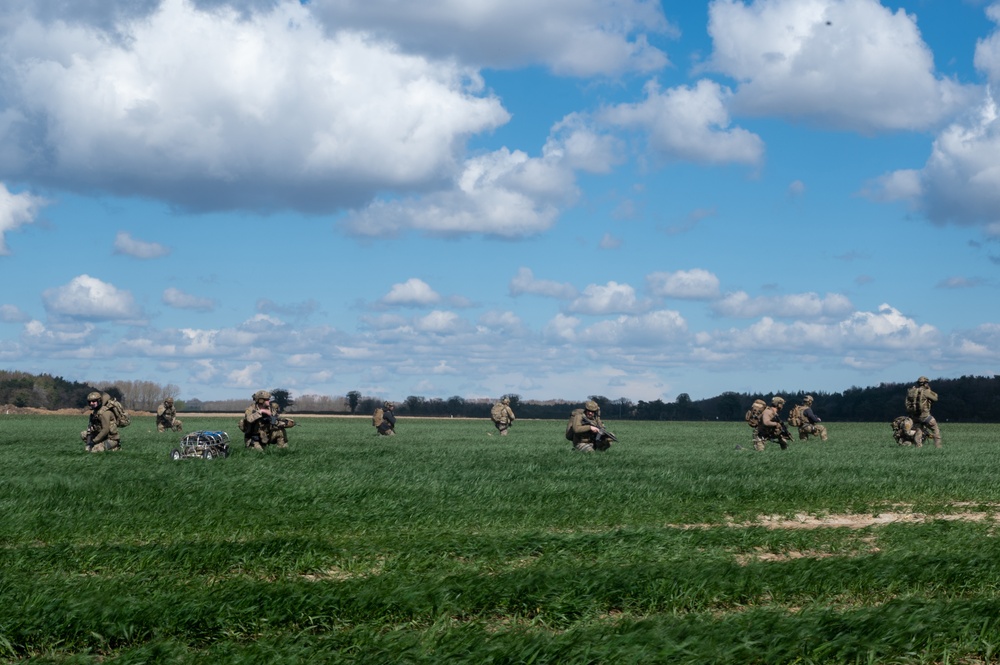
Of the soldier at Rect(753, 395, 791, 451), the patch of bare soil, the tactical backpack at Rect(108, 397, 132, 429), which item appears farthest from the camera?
the soldier at Rect(753, 395, 791, 451)

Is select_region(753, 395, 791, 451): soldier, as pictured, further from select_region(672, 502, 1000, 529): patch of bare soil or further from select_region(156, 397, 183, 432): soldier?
select_region(156, 397, 183, 432): soldier

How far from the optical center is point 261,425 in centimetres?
2861

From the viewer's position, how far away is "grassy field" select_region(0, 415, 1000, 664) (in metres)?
7.77

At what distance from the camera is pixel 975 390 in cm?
10256

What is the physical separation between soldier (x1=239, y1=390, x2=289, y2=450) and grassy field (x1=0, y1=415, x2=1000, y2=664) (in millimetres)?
7954

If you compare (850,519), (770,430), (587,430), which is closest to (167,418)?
(587,430)

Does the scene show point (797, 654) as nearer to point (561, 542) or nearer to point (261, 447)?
point (561, 542)

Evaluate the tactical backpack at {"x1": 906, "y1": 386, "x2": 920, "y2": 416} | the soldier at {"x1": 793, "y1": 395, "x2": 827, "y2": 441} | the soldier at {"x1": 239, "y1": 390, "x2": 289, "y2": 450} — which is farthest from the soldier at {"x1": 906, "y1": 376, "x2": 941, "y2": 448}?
the soldier at {"x1": 239, "y1": 390, "x2": 289, "y2": 450}

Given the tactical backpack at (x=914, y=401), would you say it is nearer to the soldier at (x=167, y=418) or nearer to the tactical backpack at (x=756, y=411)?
the tactical backpack at (x=756, y=411)

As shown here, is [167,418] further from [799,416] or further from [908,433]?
[908,433]

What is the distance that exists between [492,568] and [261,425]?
62.2ft

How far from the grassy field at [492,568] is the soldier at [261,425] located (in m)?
7.95

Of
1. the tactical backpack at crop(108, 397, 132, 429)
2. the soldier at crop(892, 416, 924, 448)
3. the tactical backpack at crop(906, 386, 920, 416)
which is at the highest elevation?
the tactical backpack at crop(906, 386, 920, 416)

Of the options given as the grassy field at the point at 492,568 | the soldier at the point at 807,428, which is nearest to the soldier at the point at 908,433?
the soldier at the point at 807,428
